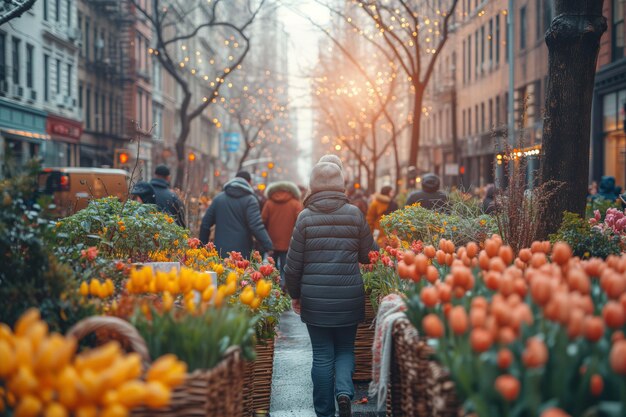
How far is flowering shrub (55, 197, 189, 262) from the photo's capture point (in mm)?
6746

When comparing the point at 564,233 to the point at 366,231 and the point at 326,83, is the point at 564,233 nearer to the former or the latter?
the point at 366,231

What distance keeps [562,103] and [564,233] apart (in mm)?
1495

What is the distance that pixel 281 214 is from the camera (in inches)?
478

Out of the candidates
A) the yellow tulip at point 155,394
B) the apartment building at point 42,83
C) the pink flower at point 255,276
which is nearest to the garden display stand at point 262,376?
the pink flower at point 255,276

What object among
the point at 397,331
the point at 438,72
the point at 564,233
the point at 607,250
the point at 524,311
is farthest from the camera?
the point at 438,72

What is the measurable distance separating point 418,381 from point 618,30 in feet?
73.9

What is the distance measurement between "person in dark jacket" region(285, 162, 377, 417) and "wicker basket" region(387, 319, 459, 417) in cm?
167

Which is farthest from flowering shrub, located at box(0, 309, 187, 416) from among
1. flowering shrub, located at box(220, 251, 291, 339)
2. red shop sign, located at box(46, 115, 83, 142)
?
red shop sign, located at box(46, 115, 83, 142)

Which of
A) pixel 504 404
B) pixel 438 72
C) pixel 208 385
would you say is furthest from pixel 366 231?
pixel 438 72

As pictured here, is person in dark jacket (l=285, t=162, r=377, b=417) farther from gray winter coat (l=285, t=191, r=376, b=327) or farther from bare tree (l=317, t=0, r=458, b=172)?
bare tree (l=317, t=0, r=458, b=172)

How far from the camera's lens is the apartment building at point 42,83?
2923cm

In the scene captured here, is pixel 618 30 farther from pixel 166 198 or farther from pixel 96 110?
pixel 96 110

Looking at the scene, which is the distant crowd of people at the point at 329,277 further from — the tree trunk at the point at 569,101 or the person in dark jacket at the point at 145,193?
the person in dark jacket at the point at 145,193

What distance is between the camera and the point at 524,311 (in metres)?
2.76
